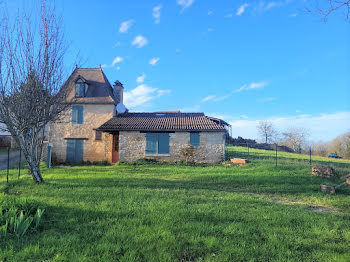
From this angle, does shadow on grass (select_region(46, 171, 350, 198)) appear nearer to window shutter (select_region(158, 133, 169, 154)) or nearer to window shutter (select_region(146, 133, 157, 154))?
window shutter (select_region(158, 133, 169, 154))

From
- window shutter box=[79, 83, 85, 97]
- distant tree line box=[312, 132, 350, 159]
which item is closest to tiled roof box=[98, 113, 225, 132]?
window shutter box=[79, 83, 85, 97]

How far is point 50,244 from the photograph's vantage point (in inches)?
133

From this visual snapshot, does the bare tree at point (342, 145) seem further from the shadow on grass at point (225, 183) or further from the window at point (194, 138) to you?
the shadow on grass at point (225, 183)

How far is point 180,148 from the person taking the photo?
627 inches

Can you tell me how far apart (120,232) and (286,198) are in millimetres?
5517

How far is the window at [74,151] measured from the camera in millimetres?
17797

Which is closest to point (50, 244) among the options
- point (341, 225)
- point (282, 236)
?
point (282, 236)

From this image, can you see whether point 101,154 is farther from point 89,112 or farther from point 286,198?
point 286,198

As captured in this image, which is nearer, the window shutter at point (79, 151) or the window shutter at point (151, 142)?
the window shutter at point (151, 142)

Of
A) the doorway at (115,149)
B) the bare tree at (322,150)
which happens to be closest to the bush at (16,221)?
the doorway at (115,149)

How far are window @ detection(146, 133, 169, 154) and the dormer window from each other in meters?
6.98

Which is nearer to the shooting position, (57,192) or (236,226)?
(236,226)

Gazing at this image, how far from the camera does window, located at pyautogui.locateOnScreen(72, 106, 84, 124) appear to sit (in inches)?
708

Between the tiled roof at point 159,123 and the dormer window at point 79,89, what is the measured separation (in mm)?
3511
